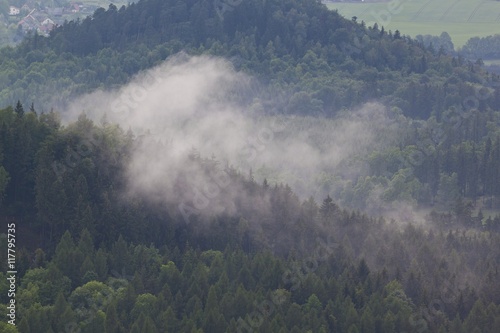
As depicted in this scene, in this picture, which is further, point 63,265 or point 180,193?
point 180,193

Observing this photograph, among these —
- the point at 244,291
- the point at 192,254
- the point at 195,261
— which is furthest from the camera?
the point at 192,254

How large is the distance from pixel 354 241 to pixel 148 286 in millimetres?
40936

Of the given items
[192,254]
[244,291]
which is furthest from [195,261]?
[244,291]

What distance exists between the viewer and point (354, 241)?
187000mm

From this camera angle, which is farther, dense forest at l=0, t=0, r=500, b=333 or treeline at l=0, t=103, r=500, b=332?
dense forest at l=0, t=0, r=500, b=333

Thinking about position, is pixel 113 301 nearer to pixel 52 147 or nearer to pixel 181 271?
pixel 181 271

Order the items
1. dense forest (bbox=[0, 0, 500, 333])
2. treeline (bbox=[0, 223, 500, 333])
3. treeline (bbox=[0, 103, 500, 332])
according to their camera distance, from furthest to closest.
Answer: dense forest (bbox=[0, 0, 500, 333]) < treeline (bbox=[0, 103, 500, 332]) < treeline (bbox=[0, 223, 500, 333])

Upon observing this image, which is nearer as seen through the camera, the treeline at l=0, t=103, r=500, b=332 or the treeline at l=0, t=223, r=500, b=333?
the treeline at l=0, t=223, r=500, b=333

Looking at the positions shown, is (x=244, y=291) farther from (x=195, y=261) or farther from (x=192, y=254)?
(x=192, y=254)

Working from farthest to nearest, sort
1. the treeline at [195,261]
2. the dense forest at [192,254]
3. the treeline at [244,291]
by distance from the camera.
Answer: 1. the dense forest at [192,254]
2. the treeline at [195,261]
3. the treeline at [244,291]

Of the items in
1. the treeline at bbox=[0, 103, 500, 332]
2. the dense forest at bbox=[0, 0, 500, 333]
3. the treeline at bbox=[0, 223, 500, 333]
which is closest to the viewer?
the treeline at bbox=[0, 223, 500, 333]

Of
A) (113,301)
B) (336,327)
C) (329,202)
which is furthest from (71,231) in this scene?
(329,202)

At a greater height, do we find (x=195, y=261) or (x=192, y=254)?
(x=192, y=254)

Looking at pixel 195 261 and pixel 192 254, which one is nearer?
pixel 195 261
